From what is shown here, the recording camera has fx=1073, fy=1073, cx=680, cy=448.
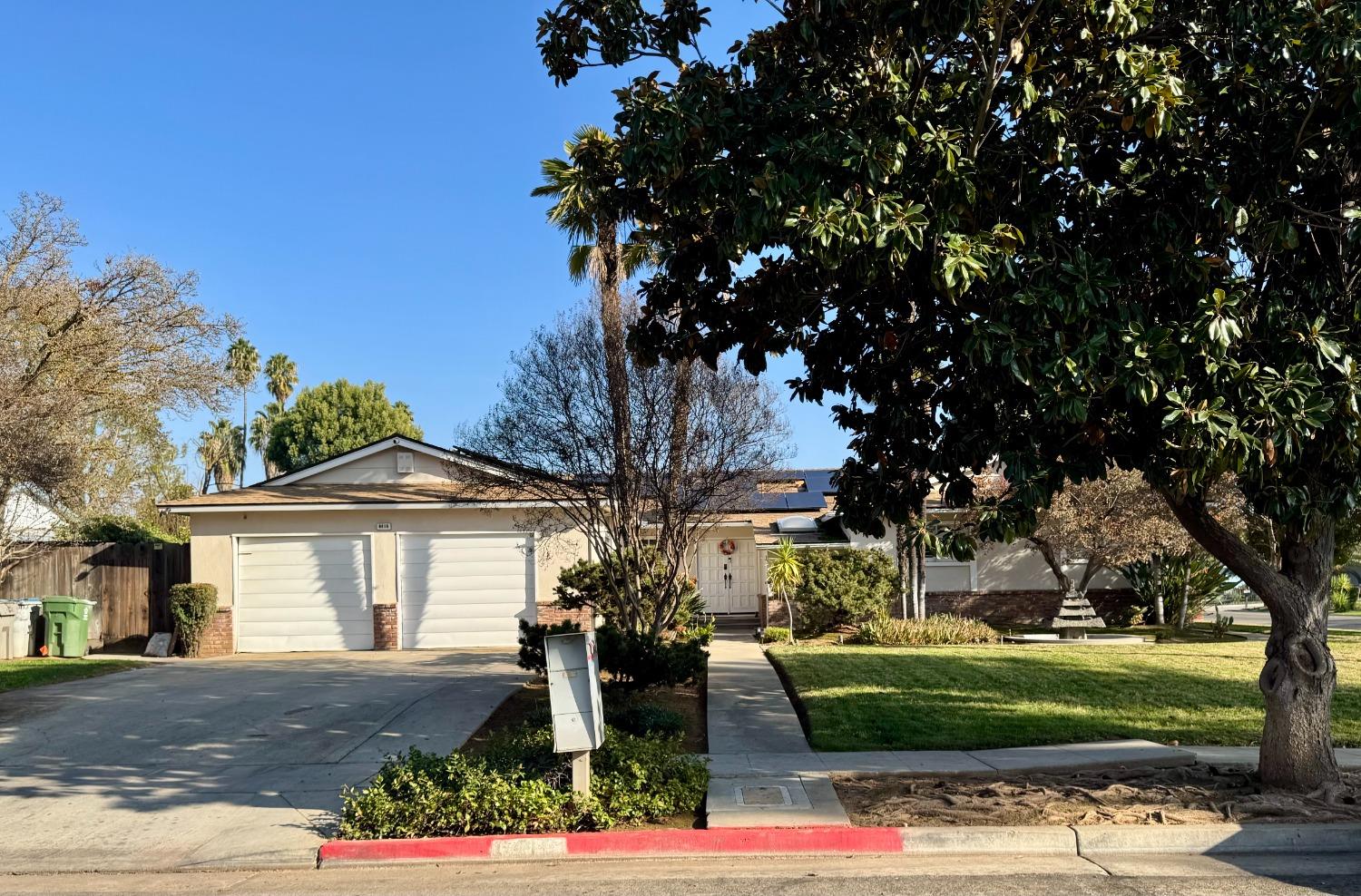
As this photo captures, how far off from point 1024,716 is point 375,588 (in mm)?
11506

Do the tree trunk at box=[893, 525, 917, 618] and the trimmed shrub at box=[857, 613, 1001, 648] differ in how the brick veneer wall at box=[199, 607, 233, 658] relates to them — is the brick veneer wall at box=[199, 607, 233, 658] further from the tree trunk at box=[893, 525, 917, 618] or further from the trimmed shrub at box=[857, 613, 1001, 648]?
the tree trunk at box=[893, 525, 917, 618]

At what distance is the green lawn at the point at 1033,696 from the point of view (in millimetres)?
10586

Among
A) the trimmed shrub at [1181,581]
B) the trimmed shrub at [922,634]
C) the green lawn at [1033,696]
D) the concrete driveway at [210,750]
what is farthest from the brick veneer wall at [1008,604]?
the concrete driveway at [210,750]

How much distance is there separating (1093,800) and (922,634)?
11.5 metres

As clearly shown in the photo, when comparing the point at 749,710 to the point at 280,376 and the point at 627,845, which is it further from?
the point at 280,376

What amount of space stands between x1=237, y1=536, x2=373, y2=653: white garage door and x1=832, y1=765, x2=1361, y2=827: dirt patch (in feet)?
39.6

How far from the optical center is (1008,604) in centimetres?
2314

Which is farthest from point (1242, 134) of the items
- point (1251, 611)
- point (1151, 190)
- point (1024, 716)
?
point (1251, 611)

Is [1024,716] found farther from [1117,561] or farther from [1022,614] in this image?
[1022,614]

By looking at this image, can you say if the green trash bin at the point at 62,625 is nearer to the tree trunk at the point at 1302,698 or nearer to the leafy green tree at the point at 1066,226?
the leafy green tree at the point at 1066,226

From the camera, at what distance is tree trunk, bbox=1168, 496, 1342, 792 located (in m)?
7.86

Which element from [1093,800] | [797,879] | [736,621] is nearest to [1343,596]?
[736,621]

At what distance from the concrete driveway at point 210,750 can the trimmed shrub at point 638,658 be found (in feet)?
4.79

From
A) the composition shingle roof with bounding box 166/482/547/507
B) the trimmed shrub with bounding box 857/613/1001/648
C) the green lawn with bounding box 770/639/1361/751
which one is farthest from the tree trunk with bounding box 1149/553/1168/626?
the composition shingle roof with bounding box 166/482/547/507
